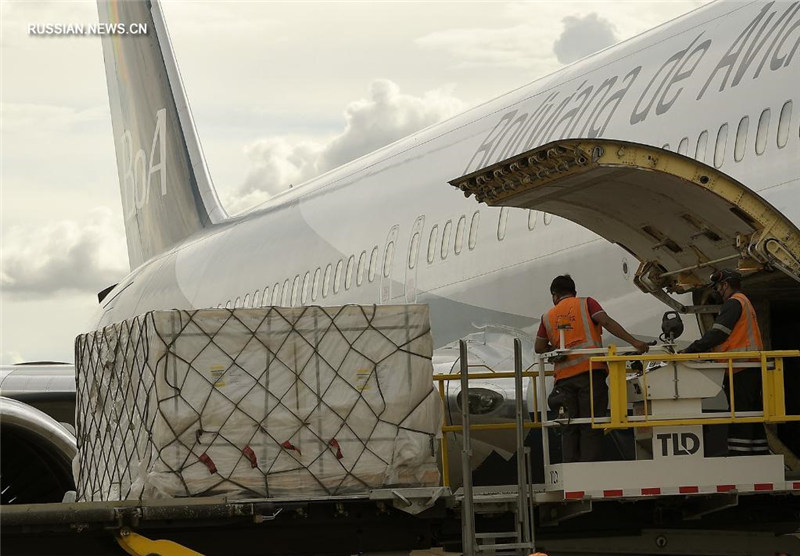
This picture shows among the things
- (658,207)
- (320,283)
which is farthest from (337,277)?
(658,207)

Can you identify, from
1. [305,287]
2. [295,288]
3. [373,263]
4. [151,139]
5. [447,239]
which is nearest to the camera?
[447,239]

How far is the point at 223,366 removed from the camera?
7.45 meters

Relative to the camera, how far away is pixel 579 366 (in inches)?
312

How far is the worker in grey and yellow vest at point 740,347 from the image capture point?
7.69 metres

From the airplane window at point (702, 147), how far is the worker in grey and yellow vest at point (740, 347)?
1507 mm

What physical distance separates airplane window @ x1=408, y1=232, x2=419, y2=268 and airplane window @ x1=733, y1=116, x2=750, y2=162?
503 centimetres

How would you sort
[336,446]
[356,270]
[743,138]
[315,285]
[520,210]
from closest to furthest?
[336,446] < [743,138] < [520,210] < [356,270] < [315,285]

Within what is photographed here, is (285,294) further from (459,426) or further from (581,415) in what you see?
(581,415)

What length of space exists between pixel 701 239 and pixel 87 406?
404 cm

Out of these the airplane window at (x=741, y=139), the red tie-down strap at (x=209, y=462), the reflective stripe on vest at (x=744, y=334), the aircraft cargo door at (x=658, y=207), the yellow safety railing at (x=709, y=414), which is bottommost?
the red tie-down strap at (x=209, y=462)

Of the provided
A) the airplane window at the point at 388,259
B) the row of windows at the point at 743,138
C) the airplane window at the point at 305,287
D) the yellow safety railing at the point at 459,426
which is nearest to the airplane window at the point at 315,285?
the airplane window at the point at 305,287

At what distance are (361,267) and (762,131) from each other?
687 cm

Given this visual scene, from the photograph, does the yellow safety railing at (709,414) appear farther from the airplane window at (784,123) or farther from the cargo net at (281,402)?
the airplane window at (784,123)

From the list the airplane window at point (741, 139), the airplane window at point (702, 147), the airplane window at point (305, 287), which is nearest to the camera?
the airplane window at point (741, 139)
